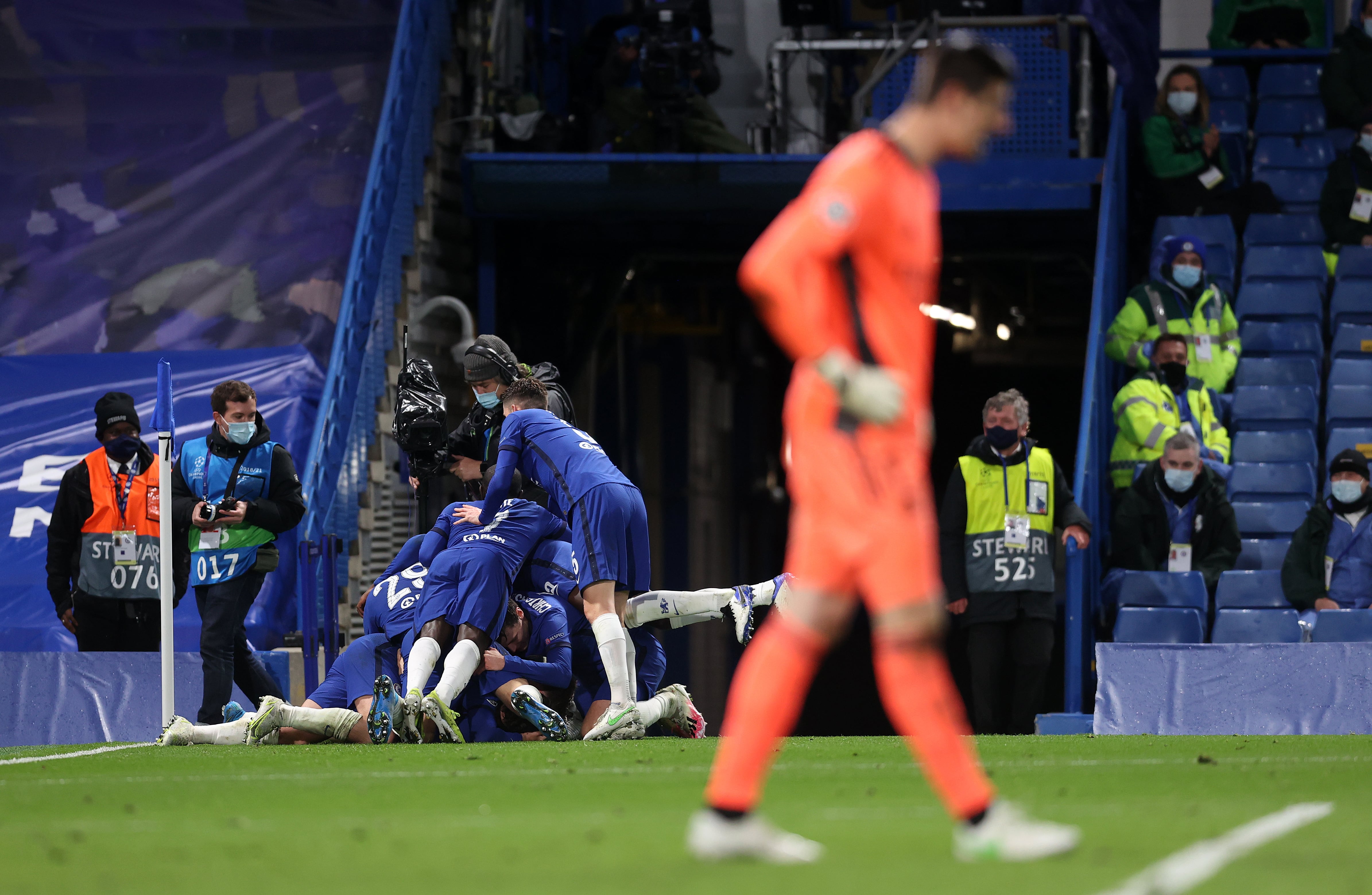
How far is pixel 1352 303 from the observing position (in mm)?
15414

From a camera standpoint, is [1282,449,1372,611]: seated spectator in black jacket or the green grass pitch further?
[1282,449,1372,611]: seated spectator in black jacket

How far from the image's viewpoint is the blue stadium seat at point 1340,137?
55.7 feet

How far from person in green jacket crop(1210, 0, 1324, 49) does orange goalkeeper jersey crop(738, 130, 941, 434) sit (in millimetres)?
14562

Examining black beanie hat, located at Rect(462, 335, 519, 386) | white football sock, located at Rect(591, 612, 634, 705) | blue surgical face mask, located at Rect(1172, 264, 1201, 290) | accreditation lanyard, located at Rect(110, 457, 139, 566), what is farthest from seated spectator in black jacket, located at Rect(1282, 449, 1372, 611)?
accreditation lanyard, located at Rect(110, 457, 139, 566)

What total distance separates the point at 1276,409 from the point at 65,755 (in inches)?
383

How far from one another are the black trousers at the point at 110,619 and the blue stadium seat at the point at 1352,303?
383 inches

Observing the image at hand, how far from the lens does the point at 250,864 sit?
14.8ft

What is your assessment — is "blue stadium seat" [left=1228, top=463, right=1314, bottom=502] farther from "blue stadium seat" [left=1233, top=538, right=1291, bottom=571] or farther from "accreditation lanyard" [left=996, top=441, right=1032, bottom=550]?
"accreditation lanyard" [left=996, top=441, right=1032, bottom=550]

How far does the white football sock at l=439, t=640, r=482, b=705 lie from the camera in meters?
9.16

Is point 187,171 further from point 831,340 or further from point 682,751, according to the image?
point 831,340

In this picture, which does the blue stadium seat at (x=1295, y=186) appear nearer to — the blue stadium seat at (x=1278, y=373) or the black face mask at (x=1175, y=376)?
the blue stadium seat at (x=1278, y=373)

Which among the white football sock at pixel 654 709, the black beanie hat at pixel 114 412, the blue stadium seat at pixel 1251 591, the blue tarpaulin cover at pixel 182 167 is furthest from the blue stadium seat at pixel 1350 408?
the black beanie hat at pixel 114 412

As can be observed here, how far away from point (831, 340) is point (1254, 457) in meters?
10.7

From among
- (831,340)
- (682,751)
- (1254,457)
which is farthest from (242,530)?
(1254,457)
